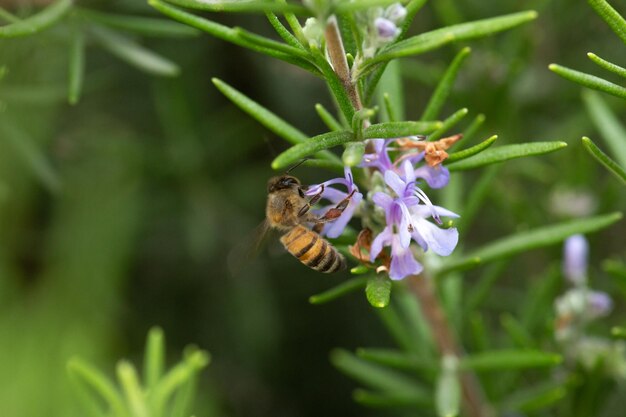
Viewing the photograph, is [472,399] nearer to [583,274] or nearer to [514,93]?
[583,274]

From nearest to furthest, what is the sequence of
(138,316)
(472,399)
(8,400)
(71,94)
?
(8,400)
(71,94)
(472,399)
(138,316)

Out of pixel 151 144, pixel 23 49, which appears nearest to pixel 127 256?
pixel 151 144

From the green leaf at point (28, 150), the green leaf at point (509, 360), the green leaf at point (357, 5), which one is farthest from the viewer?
the green leaf at point (28, 150)

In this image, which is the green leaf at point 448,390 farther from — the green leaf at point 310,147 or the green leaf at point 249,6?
the green leaf at point 249,6

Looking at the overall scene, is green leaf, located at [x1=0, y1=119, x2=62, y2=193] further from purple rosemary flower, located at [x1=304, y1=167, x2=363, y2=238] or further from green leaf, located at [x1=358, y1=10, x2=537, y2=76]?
green leaf, located at [x1=358, y1=10, x2=537, y2=76]

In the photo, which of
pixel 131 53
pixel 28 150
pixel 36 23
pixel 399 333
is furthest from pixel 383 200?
pixel 28 150

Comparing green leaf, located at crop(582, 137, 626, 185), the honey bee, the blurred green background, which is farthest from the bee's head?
the blurred green background

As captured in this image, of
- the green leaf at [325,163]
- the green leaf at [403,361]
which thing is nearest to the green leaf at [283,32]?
the green leaf at [325,163]
